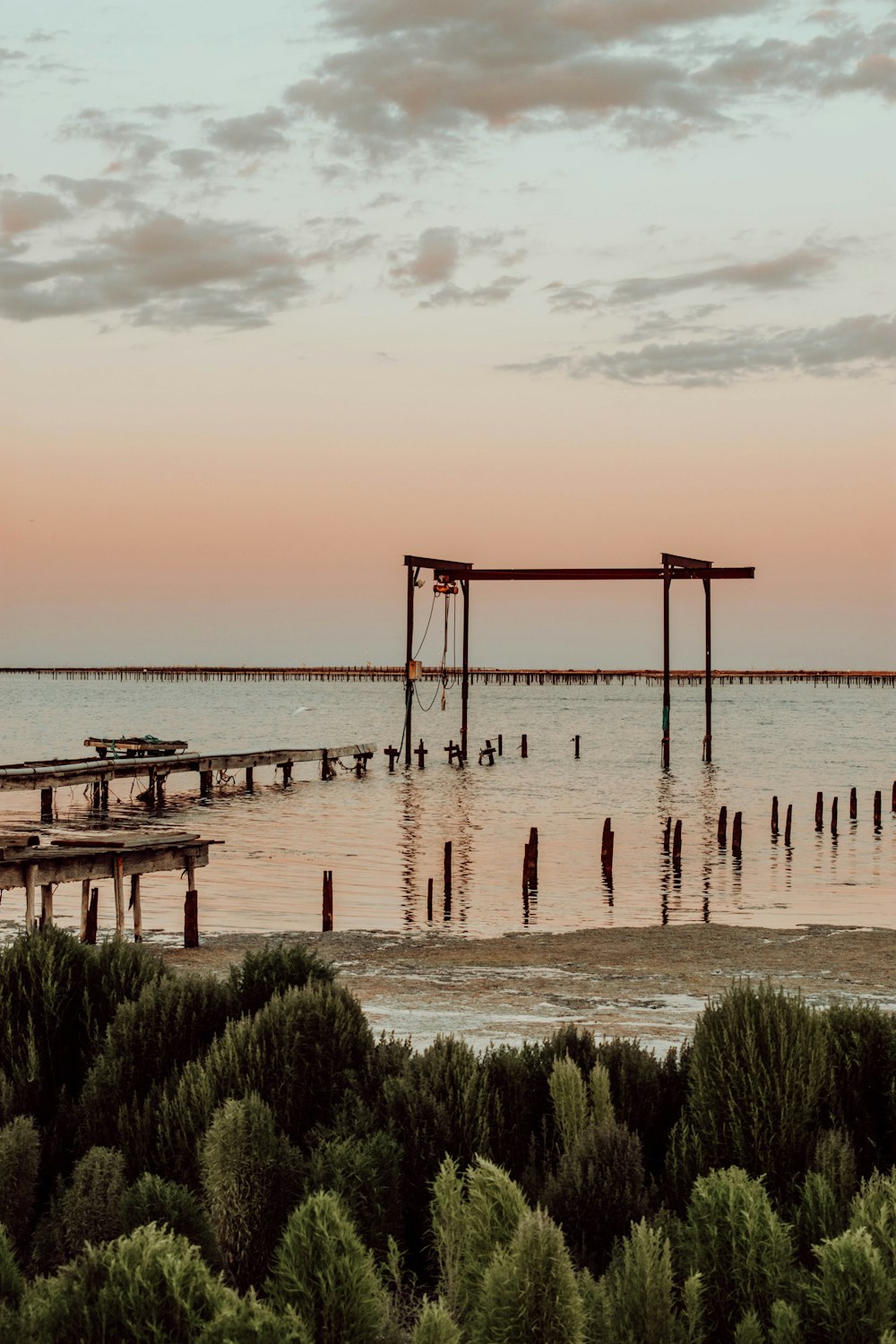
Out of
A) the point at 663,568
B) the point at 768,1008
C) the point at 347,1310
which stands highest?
the point at 663,568

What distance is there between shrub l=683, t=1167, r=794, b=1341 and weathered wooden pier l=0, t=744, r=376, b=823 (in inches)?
1408

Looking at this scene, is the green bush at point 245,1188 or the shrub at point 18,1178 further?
the shrub at point 18,1178

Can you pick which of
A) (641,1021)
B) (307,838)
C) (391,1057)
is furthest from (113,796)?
(391,1057)

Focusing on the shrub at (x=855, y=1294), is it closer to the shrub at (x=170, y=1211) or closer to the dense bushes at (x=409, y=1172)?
the dense bushes at (x=409, y=1172)

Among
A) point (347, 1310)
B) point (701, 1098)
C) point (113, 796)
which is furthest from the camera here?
point (113, 796)

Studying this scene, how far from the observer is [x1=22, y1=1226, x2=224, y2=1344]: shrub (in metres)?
3.72

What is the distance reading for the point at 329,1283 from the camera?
3.99 meters

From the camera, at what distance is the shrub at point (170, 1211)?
4805mm

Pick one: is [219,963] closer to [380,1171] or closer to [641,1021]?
[641,1021]

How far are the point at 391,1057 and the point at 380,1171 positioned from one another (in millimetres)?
1064

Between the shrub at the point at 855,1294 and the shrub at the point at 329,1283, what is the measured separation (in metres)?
1.38

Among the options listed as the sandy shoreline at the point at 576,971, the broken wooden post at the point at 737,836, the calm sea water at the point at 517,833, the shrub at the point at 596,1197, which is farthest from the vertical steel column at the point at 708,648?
the shrub at the point at 596,1197

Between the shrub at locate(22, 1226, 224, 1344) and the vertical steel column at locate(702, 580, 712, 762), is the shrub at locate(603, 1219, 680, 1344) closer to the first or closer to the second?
the shrub at locate(22, 1226, 224, 1344)

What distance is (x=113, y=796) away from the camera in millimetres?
52406
